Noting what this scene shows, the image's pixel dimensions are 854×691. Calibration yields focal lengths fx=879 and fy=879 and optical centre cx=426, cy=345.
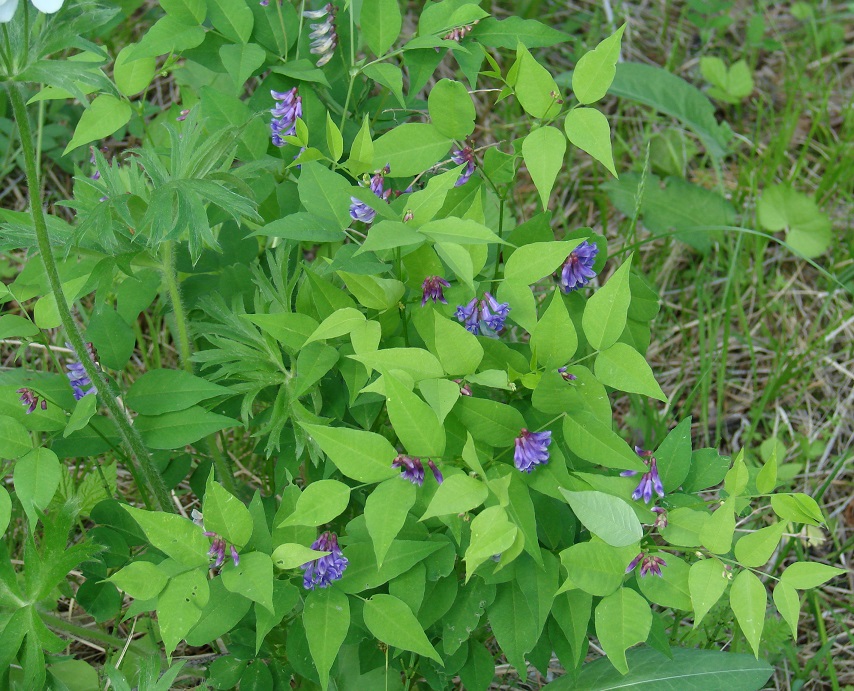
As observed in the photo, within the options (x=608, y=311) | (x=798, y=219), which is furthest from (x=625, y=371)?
(x=798, y=219)

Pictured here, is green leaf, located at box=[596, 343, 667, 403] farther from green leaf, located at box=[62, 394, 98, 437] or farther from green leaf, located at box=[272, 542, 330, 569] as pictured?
green leaf, located at box=[62, 394, 98, 437]

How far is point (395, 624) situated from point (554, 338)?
555 mm

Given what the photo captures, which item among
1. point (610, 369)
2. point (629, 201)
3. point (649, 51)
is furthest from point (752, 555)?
point (649, 51)

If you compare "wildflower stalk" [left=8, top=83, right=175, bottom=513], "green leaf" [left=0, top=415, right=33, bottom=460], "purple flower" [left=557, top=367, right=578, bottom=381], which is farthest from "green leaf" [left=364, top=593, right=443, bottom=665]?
"green leaf" [left=0, top=415, right=33, bottom=460]

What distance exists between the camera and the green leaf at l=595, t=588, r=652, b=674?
1409 millimetres

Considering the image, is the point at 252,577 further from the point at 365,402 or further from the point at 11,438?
the point at 11,438

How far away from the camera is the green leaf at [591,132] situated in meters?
1.52

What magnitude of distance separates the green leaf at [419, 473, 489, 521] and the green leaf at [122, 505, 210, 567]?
0.39 meters

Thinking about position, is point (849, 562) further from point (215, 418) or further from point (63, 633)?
point (63, 633)

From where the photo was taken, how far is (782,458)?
8.66 feet

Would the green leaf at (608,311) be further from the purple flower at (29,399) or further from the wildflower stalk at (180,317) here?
the purple flower at (29,399)

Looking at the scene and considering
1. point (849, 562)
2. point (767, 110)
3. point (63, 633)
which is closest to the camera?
point (63, 633)

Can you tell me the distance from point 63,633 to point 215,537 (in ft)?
3.21

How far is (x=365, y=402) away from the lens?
1.71 m
